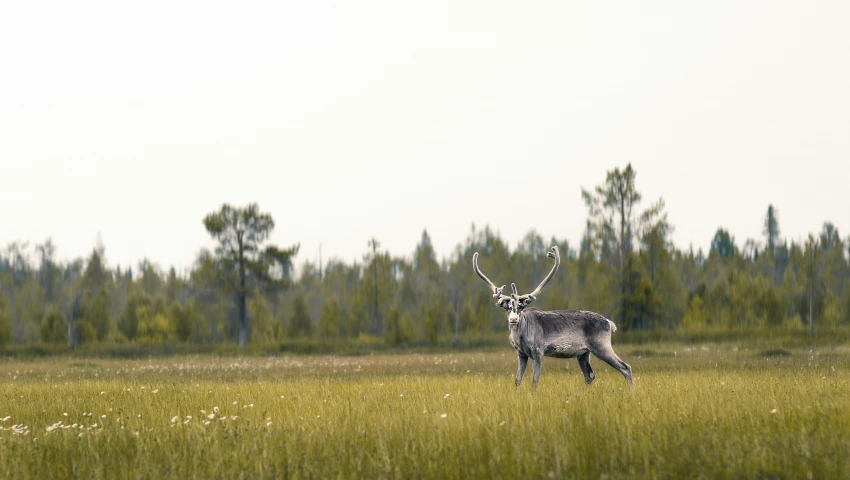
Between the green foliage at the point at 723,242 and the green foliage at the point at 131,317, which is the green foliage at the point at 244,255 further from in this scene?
the green foliage at the point at 723,242

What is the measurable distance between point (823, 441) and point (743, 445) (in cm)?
83

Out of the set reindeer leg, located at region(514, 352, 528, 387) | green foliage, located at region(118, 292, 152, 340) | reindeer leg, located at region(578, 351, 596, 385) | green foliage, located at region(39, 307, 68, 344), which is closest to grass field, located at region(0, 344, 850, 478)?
reindeer leg, located at region(514, 352, 528, 387)

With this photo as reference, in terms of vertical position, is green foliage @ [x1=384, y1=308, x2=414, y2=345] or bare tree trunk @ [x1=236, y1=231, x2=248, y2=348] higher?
bare tree trunk @ [x1=236, y1=231, x2=248, y2=348]

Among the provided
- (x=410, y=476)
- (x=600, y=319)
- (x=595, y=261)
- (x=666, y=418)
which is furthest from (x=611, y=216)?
(x=410, y=476)

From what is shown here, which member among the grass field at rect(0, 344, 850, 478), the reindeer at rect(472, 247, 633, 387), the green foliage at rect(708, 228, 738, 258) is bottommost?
the grass field at rect(0, 344, 850, 478)

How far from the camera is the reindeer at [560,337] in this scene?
15.1 metres

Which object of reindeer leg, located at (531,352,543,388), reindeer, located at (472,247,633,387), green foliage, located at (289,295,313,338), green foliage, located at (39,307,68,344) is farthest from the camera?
green foliage, located at (289,295,313,338)

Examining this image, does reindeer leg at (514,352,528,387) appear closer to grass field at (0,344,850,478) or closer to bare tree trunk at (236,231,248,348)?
grass field at (0,344,850,478)

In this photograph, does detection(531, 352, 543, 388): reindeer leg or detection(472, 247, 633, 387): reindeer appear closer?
detection(531, 352, 543, 388): reindeer leg

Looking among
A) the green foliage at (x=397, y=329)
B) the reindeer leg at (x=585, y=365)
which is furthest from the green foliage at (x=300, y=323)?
the reindeer leg at (x=585, y=365)

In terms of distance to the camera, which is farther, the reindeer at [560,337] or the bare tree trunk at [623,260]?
the bare tree trunk at [623,260]

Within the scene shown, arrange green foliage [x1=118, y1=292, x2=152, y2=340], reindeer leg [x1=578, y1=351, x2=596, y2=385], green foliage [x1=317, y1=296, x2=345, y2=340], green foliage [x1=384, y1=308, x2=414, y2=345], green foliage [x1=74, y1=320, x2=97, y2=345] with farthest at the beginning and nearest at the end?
green foliage [x1=118, y1=292, x2=152, y2=340] < green foliage [x1=317, y1=296, x2=345, y2=340] < green foliage [x1=74, y1=320, x2=97, y2=345] < green foliage [x1=384, y1=308, x2=414, y2=345] < reindeer leg [x1=578, y1=351, x2=596, y2=385]

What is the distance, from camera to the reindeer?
49.4ft

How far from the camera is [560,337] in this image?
15430 millimetres
